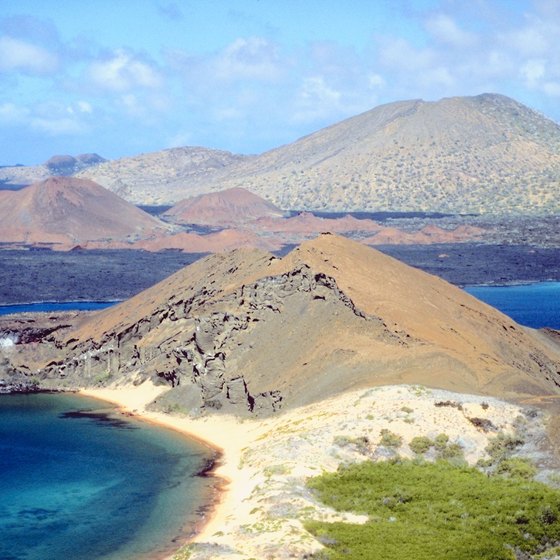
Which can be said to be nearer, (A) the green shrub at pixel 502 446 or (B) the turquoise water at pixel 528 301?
(A) the green shrub at pixel 502 446

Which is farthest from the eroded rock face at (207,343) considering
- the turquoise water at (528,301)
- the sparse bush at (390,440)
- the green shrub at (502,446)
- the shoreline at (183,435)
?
the turquoise water at (528,301)

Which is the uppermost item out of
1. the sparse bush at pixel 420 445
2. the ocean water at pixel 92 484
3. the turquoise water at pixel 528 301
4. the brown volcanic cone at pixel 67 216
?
the brown volcanic cone at pixel 67 216

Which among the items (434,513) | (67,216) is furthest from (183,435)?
(67,216)

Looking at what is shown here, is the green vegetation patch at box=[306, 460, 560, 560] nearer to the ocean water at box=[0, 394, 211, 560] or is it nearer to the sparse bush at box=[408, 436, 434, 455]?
the sparse bush at box=[408, 436, 434, 455]

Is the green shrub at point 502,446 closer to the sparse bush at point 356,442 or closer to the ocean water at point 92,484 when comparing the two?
the sparse bush at point 356,442

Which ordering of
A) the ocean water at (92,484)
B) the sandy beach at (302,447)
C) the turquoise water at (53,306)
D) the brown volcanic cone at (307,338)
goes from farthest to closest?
the turquoise water at (53,306)
the brown volcanic cone at (307,338)
the ocean water at (92,484)
the sandy beach at (302,447)

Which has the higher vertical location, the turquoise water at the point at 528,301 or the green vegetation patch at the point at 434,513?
the turquoise water at the point at 528,301
